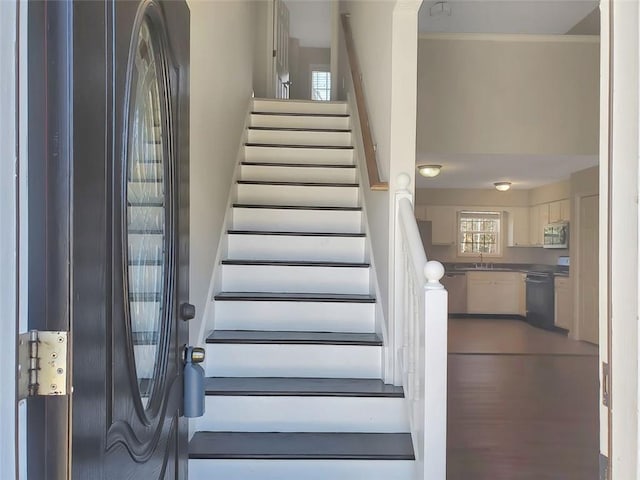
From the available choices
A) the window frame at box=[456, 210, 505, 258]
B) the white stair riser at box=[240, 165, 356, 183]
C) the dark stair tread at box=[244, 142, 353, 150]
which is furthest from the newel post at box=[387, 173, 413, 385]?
the window frame at box=[456, 210, 505, 258]

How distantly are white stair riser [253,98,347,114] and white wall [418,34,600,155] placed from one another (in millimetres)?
959

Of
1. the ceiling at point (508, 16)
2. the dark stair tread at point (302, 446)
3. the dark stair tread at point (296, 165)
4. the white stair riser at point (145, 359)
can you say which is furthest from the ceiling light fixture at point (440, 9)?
the white stair riser at point (145, 359)

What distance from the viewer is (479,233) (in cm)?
905

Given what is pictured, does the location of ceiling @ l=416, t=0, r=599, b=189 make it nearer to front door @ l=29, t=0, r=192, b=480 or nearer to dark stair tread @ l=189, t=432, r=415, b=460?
dark stair tread @ l=189, t=432, r=415, b=460

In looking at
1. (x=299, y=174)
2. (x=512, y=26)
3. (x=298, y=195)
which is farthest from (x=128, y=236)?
(x=512, y=26)

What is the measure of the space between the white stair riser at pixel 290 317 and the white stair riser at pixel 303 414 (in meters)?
0.59

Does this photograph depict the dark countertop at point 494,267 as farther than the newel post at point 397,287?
Yes

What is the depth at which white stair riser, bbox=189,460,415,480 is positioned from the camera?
2.02m

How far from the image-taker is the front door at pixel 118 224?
0.70 metres

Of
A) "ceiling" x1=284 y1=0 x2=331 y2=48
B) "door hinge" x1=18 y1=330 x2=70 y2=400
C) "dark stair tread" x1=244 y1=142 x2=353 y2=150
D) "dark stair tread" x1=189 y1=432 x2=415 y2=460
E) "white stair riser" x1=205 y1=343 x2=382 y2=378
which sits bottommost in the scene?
"dark stair tread" x1=189 y1=432 x2=415 y2=460

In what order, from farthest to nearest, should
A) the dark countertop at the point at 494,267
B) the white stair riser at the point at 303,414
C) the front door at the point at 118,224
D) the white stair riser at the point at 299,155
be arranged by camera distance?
A: the dark countertop at the point at 494,267
the white stair riser at the point at 299,155
the white stair riser at the point at 303,414
the front door at the point at 118,224

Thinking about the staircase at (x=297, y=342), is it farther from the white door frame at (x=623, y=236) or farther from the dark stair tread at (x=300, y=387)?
the white door frame at (x=623, y=236)

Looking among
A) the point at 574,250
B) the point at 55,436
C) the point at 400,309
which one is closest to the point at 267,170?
the point at 400,309

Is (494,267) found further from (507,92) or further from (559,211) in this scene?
(507,92)
